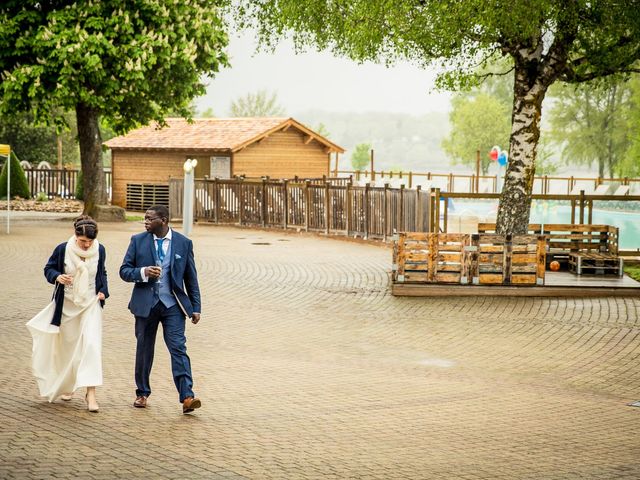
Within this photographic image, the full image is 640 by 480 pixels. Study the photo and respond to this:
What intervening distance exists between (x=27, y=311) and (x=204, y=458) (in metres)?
8.62

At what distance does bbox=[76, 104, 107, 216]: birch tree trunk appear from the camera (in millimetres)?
35906

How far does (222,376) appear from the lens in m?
11.1

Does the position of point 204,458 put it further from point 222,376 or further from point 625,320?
point 625,320

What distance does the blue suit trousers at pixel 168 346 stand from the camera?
9016 mm

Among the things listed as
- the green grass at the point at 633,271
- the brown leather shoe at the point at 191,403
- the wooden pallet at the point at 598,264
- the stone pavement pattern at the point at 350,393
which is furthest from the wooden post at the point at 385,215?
the brown leather shoe at the point at 191,403

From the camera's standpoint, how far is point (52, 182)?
50344mm

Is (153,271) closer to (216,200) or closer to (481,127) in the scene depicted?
(216,200)

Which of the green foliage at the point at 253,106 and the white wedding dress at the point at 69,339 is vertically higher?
the green foliage at the point at 253,106

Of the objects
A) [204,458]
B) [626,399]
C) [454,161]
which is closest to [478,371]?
[626,399]

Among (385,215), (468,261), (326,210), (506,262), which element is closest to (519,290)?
(506,262)

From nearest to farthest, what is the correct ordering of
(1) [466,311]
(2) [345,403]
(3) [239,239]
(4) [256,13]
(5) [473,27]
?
1. (2) [345,403]
2. (1) [466,311]
3. (5) [473,27]
4. (4) [256,13]
5. (3) [239,239]

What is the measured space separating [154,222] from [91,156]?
92.9ft

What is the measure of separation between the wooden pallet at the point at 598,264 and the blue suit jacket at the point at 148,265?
42.4 feet

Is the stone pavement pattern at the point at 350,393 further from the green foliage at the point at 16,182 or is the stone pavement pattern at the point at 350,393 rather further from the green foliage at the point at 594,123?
the green foliage at the point at 594,123
